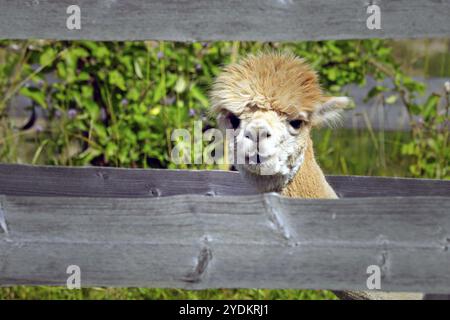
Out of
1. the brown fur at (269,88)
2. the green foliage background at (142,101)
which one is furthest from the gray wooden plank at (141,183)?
the green foliage background at (142,101)

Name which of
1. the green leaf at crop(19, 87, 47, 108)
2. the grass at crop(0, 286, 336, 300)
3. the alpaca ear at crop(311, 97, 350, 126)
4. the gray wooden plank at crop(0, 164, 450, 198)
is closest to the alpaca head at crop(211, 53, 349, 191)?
the alpaca ear at crop(311, 97, 350, 126)

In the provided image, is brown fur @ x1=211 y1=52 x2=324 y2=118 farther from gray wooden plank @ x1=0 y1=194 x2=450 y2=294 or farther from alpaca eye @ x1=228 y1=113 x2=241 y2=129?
A: gray wooden plank @ x1=0 y1=194 x2=450 y2=294

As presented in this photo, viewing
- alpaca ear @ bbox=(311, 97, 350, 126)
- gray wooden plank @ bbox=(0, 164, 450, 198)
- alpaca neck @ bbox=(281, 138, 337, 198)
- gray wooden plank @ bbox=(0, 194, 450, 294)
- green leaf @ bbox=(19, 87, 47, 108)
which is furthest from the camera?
green leaf @ bbox=(19, 87, 47, 108)

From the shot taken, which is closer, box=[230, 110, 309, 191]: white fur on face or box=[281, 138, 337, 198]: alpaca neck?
box=[230, 110, 309, 191]: white fur on face

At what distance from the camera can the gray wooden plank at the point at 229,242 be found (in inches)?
90.6

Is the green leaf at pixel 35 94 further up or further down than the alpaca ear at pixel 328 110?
further up

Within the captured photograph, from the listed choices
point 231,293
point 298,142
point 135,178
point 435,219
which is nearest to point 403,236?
point 435,219

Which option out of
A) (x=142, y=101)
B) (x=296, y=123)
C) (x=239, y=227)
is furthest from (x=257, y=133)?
(x=142, y=101)

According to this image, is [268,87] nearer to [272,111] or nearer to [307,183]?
[272,111]

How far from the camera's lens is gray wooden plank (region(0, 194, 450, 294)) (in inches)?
90.6

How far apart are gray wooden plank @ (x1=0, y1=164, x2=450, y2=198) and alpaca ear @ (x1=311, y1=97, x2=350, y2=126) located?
558 millimetres

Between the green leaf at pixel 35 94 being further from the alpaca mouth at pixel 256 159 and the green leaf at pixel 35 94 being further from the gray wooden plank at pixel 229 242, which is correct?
the gray wooden plank at pixel 229 242

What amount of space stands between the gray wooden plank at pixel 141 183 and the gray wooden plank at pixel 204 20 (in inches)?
40.0

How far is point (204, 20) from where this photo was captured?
2.68 m
